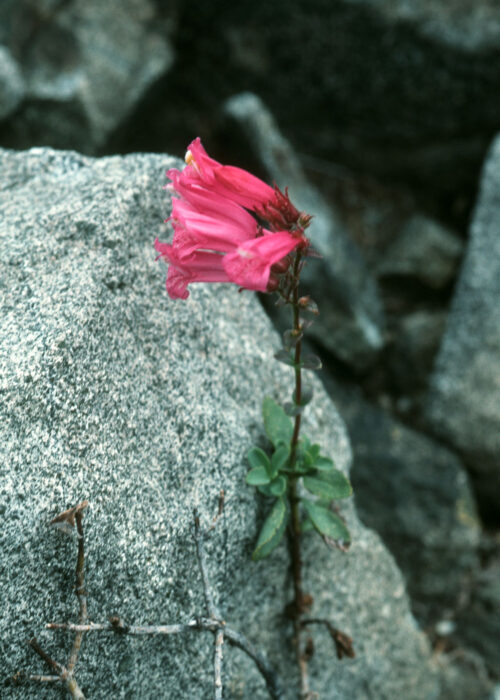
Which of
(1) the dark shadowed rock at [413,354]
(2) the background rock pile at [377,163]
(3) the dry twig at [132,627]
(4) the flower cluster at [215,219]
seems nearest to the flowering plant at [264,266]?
(4) the flower cluster at [215,219]

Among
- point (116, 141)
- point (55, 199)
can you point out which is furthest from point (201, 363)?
point (116, 141)

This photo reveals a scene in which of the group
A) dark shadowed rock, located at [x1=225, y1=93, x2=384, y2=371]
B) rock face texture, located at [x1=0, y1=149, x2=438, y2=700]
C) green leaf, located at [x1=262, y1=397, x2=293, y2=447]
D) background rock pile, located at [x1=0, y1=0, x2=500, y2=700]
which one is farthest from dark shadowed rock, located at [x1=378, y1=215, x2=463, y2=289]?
green leaf, located at [x1=262, y1=397, x2=293, y2=447]

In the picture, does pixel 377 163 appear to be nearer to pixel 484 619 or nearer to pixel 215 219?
pixel 484 619

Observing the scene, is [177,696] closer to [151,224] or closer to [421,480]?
[151,224]

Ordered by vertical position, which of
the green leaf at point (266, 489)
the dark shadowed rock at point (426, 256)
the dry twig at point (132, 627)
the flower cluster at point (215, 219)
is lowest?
the dry twig at point (132, 627)

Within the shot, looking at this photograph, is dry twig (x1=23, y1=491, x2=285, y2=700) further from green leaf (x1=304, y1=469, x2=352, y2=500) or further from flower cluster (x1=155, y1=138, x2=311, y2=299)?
flower cluster (x1=155, y1=138, x2=311, y2=299)

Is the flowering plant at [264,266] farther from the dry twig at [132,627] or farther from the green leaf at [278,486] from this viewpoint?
the dry twig at [132,627]
